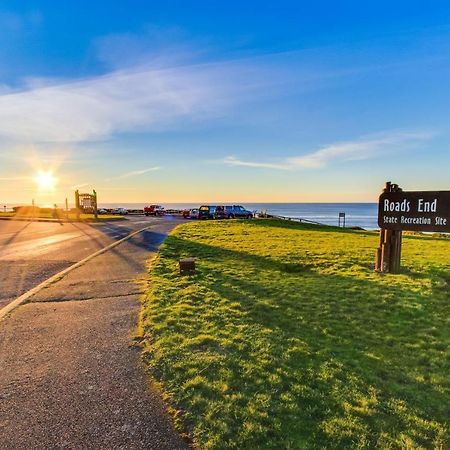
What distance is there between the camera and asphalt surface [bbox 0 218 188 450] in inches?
116

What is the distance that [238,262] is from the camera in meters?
10.2

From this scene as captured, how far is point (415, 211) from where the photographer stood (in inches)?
309

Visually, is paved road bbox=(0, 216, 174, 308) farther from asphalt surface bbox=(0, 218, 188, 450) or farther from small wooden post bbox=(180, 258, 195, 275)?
small wooden post bbox=(180, 258, 195, 275)

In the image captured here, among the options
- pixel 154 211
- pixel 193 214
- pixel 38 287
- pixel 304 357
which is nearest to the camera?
pixel 304 357

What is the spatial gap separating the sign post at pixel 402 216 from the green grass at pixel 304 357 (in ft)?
2.10

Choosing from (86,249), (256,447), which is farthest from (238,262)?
(256,447)

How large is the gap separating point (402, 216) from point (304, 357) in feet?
17.3

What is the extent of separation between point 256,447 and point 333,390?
3.73 feet

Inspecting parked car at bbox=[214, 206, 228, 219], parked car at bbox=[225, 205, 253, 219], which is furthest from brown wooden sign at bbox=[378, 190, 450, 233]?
parked car at bbox=[225, 205, 253, 219]

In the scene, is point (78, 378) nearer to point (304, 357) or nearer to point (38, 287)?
point (304, 357)

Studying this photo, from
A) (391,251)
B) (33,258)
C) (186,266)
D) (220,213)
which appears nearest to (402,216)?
(391,251)

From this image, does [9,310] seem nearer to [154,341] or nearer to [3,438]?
[154,341]

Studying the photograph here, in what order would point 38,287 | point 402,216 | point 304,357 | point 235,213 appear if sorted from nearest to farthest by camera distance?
point 304,357, point 38,287, point 402,216, point 235,213

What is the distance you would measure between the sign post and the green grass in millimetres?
640
